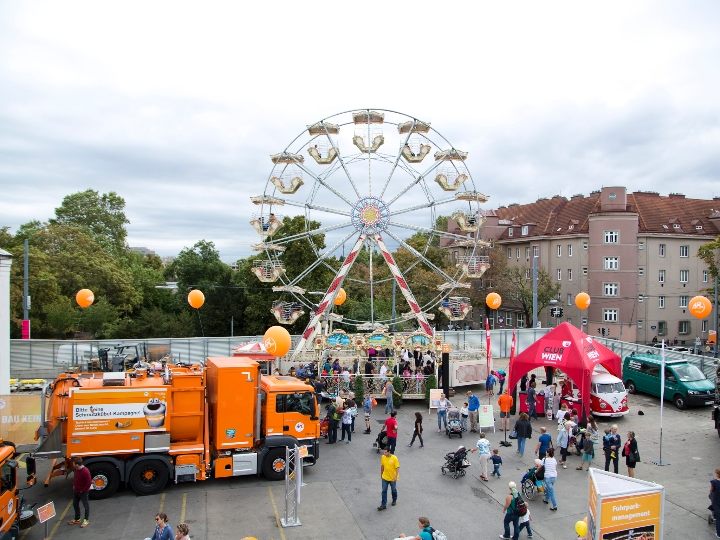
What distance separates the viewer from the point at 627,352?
30.5 m

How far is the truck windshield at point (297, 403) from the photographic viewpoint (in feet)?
49.3

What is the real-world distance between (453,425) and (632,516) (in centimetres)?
1008

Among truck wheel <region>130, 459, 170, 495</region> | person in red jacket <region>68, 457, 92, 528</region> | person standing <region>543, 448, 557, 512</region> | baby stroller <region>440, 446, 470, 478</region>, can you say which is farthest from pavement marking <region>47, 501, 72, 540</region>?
person standing <region>543, 448, 557, 512</region>

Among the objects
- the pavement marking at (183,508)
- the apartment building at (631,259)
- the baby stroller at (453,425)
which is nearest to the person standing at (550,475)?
the baby stroller at (453,425)

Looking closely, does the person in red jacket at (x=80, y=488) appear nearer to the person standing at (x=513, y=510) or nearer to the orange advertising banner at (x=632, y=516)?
the person standing at (x=513, y=510)

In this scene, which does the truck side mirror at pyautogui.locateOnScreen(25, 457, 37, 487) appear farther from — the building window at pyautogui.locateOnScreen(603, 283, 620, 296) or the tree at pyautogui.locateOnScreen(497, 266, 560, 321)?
the building window at pyautogui.locateOnScreen(603, 283, 620, 296)

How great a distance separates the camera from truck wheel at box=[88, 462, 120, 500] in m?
13.3

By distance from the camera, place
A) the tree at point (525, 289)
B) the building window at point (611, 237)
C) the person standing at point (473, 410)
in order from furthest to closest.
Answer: the tree at point (525, 289) < the building window at point (611, 237) < the person standing at point (473, 410)

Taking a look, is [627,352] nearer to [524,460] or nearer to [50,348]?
[524,460]

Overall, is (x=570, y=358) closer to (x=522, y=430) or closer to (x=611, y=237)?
(x=522, y=430)

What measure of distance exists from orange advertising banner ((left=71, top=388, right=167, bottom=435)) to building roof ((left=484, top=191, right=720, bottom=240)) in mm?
42983

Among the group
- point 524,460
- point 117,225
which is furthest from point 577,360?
point 117,225

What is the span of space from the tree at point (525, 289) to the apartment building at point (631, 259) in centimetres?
311

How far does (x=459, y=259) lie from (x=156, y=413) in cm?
1655
